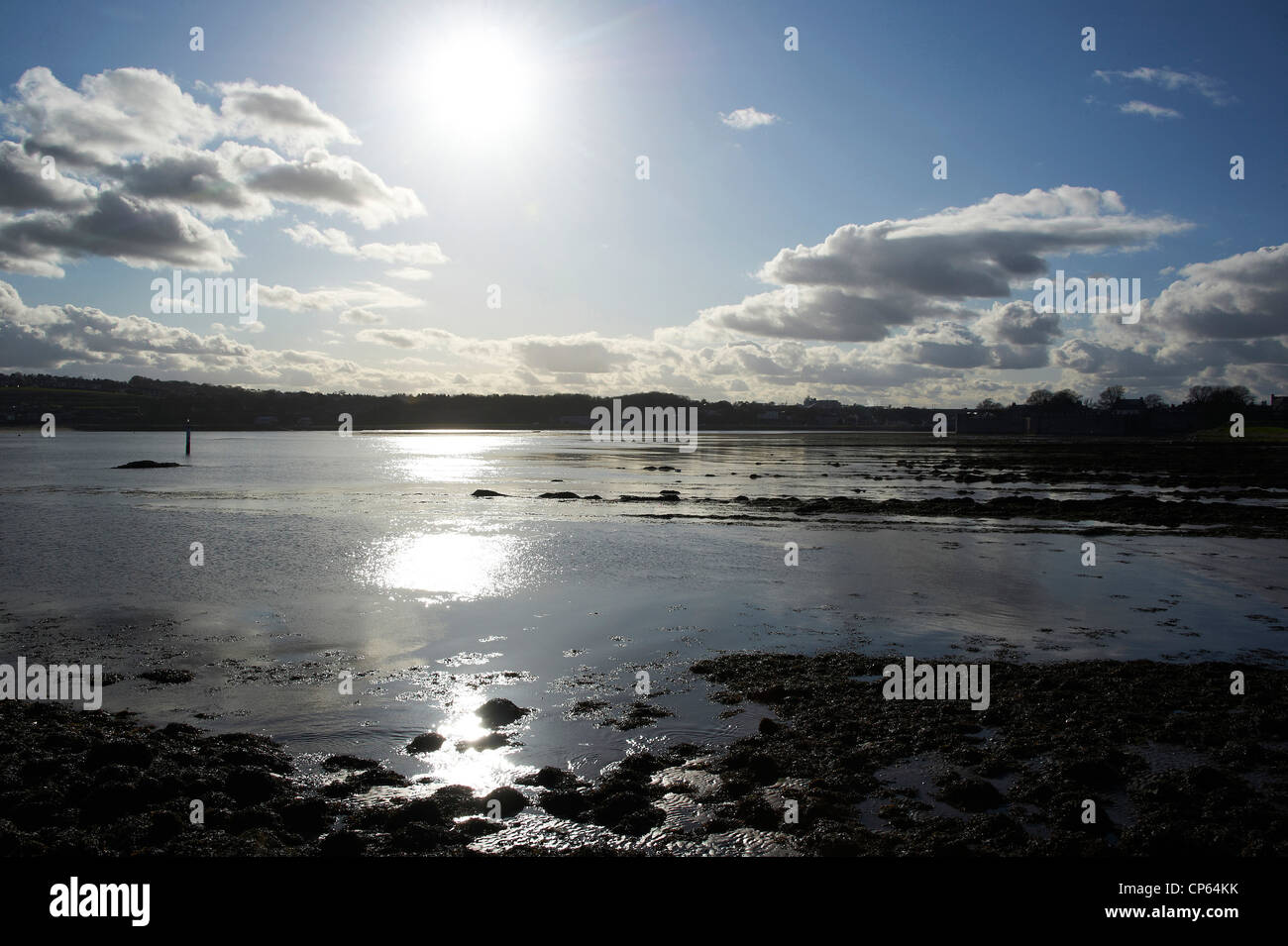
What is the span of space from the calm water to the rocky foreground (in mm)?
675

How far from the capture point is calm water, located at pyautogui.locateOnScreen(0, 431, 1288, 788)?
991 centimetres

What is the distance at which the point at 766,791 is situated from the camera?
24.2ft

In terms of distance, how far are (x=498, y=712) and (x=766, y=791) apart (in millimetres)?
3593

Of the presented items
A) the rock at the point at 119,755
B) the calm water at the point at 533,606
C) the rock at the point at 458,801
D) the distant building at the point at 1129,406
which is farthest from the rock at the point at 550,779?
the distant building at the point at 1129,406

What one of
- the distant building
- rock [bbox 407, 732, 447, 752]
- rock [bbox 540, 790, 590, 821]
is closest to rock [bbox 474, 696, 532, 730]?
rock [bbox 407, 732, 447, 752]

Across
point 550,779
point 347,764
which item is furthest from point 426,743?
point 550,779

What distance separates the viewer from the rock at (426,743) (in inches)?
333

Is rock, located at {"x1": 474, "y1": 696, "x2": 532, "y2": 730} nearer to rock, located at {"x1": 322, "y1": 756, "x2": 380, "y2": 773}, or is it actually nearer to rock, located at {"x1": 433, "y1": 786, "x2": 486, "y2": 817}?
rock, located at {"x1": 322, "y1": 756, "x2": 380, "y2": 773}

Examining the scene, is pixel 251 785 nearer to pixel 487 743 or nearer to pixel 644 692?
pixel 487 743
